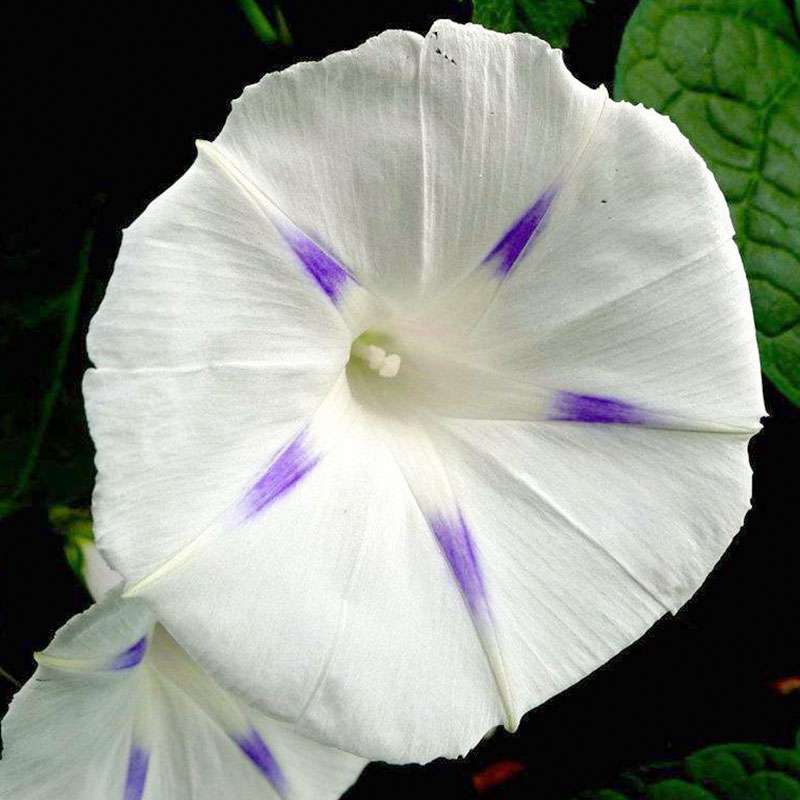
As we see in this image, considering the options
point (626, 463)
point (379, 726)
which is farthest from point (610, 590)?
point (379, 726)

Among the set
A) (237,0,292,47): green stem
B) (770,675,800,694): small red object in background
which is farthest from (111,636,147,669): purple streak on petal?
(770,675,800,694): small red object in background

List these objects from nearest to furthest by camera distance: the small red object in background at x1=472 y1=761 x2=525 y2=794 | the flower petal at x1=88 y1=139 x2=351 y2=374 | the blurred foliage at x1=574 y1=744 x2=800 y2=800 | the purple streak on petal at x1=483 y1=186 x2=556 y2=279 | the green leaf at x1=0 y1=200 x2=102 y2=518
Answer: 1. the flower petal at x1=88 y1=139 x2=351 y2=374
2. the purple streak on petal at x1=483 y1=186 x2=556 y2=279
3. the green leaf at x1=0 y1=200 x2=102 y2=518
4. the blurred foliage at x1=574 y1=744 x2=800 y2=800
5. the small red object in background at x1=472 y1=761 x2=525 y2=794

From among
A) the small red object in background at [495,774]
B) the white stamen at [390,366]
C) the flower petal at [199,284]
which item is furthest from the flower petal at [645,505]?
the small red object in background at [495,774]

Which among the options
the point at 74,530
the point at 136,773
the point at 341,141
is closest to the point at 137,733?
the point at 136,773

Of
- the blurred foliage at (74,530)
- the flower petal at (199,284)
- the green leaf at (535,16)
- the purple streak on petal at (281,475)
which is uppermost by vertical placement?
the flower petal at (199,284)

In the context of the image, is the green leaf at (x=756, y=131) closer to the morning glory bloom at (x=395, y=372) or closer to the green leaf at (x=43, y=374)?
the morning glory bloom at (x=395, y=372)

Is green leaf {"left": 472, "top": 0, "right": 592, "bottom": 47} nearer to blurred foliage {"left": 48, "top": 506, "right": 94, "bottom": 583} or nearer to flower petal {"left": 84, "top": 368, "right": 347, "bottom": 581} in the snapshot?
flower petal {"left": 84, "top": 368, "right": 347, "bottom": 581}
